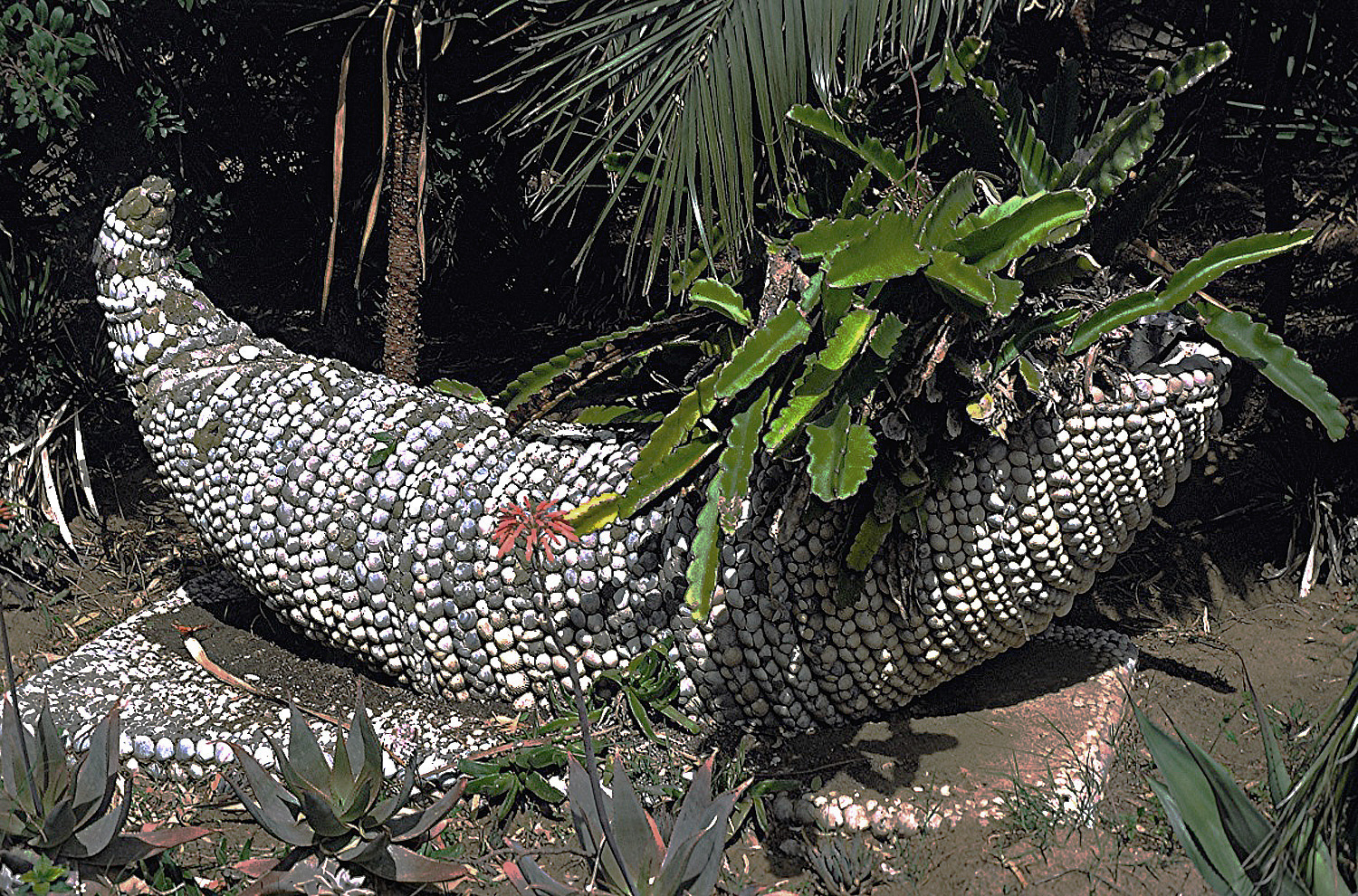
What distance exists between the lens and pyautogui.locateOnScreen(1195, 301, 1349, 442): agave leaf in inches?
93.7

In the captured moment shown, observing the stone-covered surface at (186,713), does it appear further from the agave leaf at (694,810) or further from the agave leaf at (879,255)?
the agave leaf at (879,255)

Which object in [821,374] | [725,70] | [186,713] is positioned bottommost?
[186,713]

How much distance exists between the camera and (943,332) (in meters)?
2.42

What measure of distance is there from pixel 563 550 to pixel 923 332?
988 mm

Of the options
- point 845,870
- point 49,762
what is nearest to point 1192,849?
point 845,870

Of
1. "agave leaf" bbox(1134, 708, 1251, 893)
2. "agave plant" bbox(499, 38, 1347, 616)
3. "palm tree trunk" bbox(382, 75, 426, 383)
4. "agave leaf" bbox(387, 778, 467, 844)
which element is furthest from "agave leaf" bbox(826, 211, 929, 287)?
"palm tree trunk" bbox(382, 75, 426, 383)

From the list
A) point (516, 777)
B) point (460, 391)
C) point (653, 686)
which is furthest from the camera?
point (460, 391)

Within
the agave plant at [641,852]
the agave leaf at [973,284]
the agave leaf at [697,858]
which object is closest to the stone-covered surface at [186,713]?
the agave plant at [641,852]

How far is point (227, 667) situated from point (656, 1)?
203 cm

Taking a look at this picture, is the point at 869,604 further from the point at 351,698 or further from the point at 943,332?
the point at 351,698

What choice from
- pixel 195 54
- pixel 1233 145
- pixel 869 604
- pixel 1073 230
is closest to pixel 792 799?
pixel 869 604

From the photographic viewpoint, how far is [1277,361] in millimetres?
2396

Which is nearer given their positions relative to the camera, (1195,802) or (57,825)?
(1195,802)

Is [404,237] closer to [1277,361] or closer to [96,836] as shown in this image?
[96,836]
